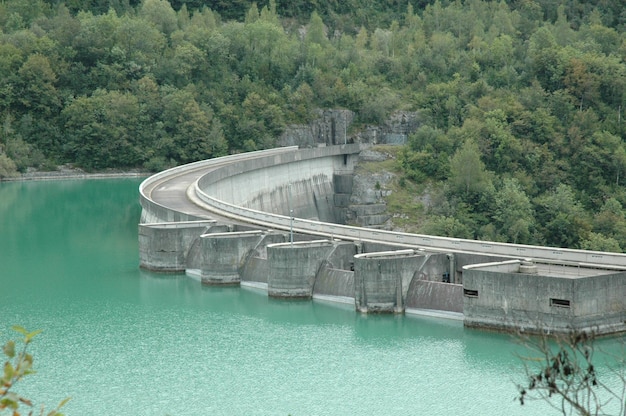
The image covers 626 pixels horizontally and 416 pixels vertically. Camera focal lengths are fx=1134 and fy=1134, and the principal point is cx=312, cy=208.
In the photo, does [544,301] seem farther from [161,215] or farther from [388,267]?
[161,215]

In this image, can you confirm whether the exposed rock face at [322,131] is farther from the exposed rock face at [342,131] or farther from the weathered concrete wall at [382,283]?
the weathered concrete wall at [382,283]

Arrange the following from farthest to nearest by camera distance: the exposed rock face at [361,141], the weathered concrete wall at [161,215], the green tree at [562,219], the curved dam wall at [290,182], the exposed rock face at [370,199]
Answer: the exposed rock face at [361,141], the exposed rock face at [370,199], the curved dam wall at [290,182], the green tree at [562,219], the weathered concrete wall at [161,215]

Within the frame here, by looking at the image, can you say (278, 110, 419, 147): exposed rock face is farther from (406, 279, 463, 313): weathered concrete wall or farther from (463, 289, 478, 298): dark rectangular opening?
(463, 289, 478, 298): dark rectangular opening

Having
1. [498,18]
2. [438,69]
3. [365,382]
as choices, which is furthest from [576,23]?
[365,382]

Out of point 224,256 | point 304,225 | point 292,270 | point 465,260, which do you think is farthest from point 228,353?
point 304,225

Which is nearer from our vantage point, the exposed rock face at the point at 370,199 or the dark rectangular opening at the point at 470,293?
the dark rectangular opening at the point at 470,293

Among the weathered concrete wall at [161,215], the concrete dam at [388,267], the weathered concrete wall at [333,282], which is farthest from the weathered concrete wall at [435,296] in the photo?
the weathered concrete wall at [161,215]
